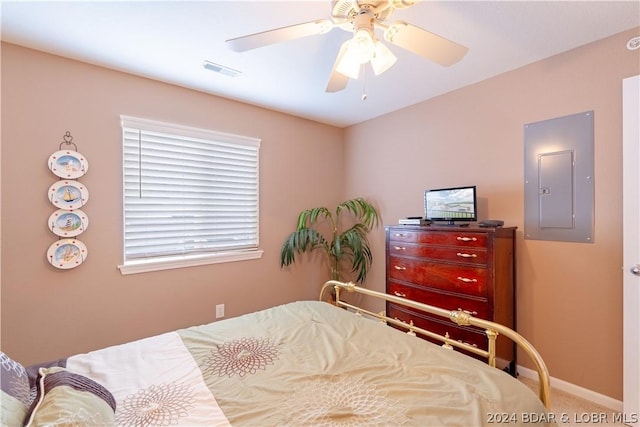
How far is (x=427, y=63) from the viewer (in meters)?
2.28

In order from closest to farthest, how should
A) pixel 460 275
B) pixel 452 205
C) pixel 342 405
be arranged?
pixel 342 405 → pixel 460 275 → pixel 452 205

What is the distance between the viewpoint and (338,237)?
3.53 metres

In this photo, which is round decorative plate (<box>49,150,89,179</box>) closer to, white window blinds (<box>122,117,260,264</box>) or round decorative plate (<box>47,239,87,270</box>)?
white window blinds (<box>122,117,260,264</box>)

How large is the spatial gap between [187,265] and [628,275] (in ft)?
11.1

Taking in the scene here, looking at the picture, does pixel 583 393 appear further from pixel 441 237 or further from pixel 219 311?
pixel 219 311

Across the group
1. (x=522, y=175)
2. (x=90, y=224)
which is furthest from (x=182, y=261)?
(x=522, y=175)

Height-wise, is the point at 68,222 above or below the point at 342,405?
above

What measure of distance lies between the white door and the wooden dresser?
0.64 m

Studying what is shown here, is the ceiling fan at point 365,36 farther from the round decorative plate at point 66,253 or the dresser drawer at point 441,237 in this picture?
the round decorative plate at point 66,253

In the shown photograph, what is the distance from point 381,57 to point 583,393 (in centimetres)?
273

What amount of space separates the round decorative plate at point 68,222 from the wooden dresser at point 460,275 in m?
2.64

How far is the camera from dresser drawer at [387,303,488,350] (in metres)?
2.18

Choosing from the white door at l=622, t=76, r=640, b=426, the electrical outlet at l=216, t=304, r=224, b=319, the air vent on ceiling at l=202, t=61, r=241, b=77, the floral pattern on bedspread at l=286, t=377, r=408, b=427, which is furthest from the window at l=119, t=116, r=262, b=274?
the white door at l=622, t=76, r=640, b=426

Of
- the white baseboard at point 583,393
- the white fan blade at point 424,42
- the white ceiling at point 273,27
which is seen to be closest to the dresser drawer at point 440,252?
the white baseboard at point 583,393
